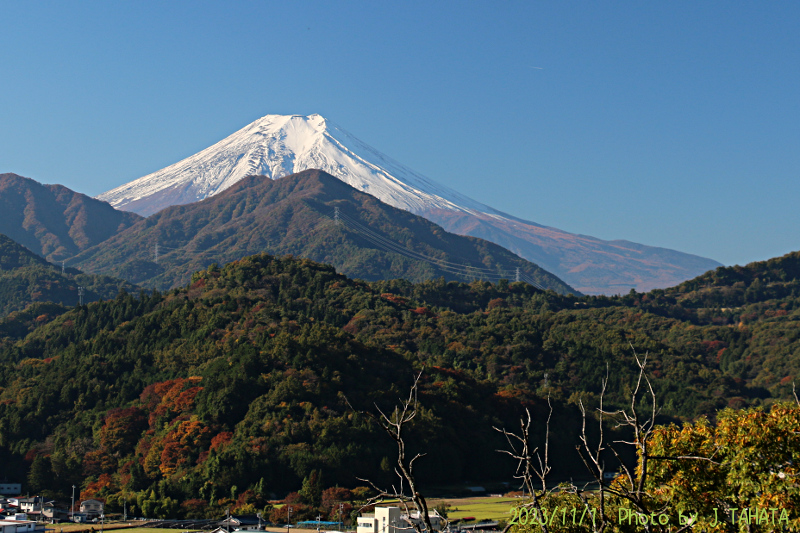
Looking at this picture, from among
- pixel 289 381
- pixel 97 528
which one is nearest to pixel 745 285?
pixel 289 381

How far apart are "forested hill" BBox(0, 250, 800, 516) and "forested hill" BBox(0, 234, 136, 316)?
49328mm

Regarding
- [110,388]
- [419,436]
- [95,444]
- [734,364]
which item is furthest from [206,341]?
[734,364]

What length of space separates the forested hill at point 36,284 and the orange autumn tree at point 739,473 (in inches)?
4863

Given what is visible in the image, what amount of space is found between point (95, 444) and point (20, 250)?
4641 inches

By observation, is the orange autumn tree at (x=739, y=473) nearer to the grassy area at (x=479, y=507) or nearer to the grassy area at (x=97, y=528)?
the grassy area at (x=479, y=507)

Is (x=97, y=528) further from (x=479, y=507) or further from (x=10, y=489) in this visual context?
(x=479, y=507)

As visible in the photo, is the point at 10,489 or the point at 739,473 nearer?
the point at 739,473

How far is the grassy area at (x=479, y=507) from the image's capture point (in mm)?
44906

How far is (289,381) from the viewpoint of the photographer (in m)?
63.5

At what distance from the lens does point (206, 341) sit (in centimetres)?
7425

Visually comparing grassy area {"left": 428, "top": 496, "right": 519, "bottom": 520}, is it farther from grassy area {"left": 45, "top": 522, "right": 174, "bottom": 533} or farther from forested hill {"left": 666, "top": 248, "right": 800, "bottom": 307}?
forested hill {"left": 666, "top": 248, "right": 800, "bottom": 307}

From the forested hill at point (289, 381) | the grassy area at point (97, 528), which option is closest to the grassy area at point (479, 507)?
the forested hill at point (289, 381)

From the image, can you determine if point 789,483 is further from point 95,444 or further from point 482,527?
point 95,444

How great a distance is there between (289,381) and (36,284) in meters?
92.9
